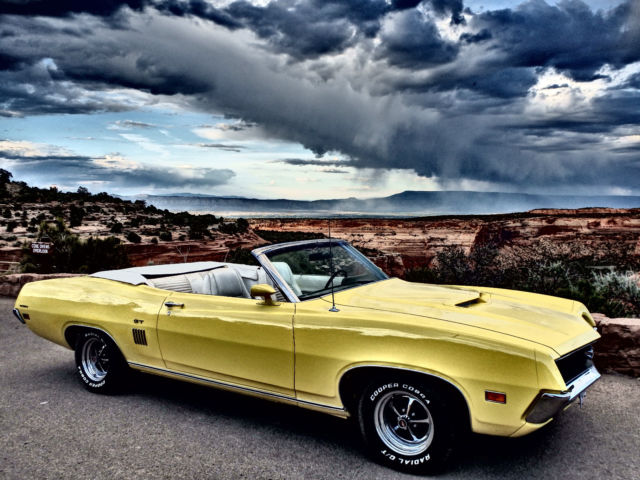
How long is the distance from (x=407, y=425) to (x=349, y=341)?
1.98 ft

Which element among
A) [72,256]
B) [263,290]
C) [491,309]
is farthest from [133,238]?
[491,309]

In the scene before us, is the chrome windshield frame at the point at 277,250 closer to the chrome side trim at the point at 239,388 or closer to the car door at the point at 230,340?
the car door at the point at 230,340

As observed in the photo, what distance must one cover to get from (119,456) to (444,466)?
2082 millimetres

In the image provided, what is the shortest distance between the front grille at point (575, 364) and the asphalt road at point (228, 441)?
59cm

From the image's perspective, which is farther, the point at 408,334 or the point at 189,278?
the point at 189,278

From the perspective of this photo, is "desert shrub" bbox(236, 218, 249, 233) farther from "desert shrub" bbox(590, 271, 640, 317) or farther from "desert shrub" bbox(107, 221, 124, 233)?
"desert shrub" bbox(590, 271, 640, 317)

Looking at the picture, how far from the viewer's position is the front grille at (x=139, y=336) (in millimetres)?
3949

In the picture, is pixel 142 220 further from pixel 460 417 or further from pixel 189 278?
pixel 460 417

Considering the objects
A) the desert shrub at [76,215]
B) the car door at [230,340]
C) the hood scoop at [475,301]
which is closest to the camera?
the car door at [230,340]

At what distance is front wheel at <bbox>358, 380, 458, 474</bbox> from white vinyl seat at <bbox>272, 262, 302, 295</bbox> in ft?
3.08

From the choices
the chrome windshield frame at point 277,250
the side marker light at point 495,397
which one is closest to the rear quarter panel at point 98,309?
the chrome windshield frame at point 277,250

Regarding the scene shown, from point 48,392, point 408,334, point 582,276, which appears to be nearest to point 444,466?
point 408,334

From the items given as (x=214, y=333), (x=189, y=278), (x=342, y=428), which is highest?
(x=189, y=278)

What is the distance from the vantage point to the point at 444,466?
2877 mm
